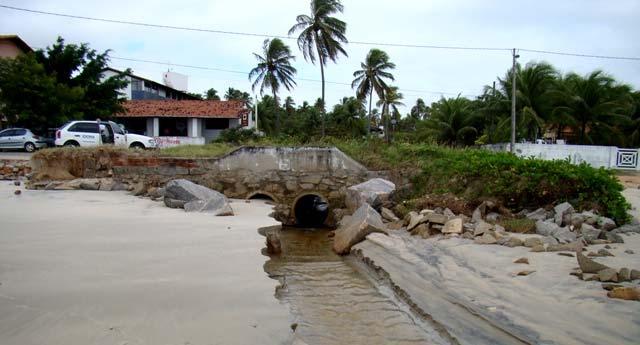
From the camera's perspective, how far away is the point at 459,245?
703 cm

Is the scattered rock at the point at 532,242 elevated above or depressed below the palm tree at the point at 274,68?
below

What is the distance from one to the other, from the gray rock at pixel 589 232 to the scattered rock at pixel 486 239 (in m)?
1.29

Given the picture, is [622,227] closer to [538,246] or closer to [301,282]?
[538,246]

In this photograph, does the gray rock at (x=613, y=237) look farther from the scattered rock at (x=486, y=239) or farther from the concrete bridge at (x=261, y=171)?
the concrete bridge at (x=261, y=171)

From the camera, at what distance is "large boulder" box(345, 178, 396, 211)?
1124 centimetres

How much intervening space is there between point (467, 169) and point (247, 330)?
313 inches

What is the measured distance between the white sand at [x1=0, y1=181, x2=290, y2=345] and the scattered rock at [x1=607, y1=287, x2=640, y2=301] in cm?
309

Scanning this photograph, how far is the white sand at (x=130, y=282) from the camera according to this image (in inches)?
142

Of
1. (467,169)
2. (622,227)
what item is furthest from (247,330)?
(467,169)

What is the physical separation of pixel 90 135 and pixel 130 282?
13969mm

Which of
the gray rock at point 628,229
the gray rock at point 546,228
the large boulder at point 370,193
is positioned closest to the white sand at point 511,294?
the gray rock at point 628,229

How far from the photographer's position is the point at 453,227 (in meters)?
7.93

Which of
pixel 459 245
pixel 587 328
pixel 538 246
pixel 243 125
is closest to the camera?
pixel 587 328

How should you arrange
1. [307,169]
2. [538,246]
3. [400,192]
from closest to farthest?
[538,246] < [400,192] < [307,169]
